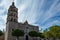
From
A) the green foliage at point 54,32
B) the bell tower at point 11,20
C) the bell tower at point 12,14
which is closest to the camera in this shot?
the green foliage at point 54,32

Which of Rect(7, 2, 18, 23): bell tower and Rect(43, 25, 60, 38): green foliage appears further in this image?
Rect(7, 2, 18, 23): bell tower

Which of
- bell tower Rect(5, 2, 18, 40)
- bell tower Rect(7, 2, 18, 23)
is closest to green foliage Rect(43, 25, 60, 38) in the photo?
bell tower Rect(5, 2, 18, 40)

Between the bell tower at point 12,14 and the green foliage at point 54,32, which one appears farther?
the bell tower at point 12,14

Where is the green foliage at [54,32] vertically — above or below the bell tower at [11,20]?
below

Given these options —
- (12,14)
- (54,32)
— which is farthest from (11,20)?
(54,32)

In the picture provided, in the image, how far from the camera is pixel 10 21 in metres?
57.8

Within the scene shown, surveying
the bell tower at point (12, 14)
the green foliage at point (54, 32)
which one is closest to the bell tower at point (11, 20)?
the bell tower at point (12, 14)

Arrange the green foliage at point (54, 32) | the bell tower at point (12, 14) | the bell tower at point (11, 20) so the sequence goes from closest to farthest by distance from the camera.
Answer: the green foliage at point (54, 32) → the bell tower at point (11, 20) → the bell tower at point (12, 14)

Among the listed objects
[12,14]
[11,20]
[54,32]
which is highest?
[12,14]

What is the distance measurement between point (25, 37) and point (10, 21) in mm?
8738

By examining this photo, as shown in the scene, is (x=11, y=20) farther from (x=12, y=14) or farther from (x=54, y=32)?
(x=54, y=32)

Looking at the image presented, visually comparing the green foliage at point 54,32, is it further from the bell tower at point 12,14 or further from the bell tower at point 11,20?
the bell tower at point 12,14

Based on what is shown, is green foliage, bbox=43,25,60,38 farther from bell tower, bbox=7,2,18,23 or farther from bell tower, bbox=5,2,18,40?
bell tower, bbox=7,2,18,23

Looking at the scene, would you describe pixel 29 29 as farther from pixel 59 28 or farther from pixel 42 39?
pixel 59 28
